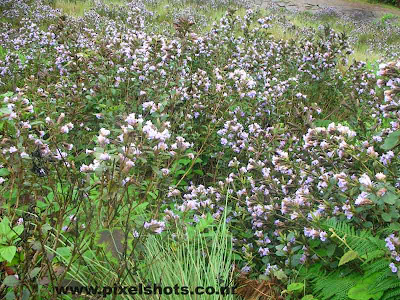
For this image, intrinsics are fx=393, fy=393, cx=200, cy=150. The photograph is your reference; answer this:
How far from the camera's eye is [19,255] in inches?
72.6

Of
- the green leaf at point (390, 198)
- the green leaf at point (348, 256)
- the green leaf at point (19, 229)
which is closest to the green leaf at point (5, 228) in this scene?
the green leaf at point (19, 229)

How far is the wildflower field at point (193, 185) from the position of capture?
5.98ft

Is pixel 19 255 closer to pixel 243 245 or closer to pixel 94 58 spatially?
pixel 243 245

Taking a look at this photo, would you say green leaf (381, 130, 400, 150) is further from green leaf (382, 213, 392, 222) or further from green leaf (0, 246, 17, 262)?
green leaf (0, 246, 17, 262)

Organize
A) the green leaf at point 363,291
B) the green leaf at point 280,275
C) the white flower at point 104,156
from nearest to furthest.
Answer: the white flower at point 104,156
the green leaf at point 363,291
the green leaf at point 280,275

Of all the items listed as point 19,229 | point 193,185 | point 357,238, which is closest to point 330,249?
point 357,238

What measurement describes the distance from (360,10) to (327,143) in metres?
16.9

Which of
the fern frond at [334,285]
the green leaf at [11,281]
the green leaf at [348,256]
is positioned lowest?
the fern frond at [334,285]

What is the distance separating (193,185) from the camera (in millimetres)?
2953

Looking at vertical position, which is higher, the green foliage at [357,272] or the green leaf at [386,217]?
the green leaf at [386,217]

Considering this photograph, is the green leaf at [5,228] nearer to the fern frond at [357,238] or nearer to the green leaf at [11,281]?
the green leaf at [11,281]

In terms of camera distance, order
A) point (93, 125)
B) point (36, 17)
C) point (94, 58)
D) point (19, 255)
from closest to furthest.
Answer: point (19, 255) → point (93, 125) → point (94, 58) → point (36, 17)

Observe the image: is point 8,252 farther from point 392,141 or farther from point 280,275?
point 392,141

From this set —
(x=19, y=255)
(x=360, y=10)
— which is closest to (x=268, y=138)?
(x=19, y=255)
